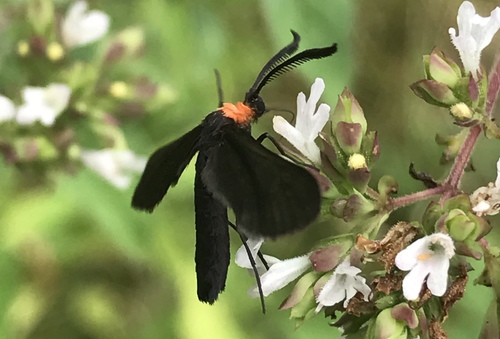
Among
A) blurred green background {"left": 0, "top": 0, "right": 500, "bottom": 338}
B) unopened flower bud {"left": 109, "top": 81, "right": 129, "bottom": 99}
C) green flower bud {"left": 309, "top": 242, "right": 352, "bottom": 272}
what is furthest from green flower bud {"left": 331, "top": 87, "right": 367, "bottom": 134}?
unopened flower bud {"left": 109, "top": 81, "right": 129, "bottom": 99}

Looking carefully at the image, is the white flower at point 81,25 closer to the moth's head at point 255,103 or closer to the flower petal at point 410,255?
the moth's head at point 255,103

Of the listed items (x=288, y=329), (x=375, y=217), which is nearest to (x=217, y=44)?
(x=288, y=329)

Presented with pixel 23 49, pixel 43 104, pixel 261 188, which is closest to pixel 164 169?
Result: pixel 261 188

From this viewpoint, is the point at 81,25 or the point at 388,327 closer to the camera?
the point at 388,327

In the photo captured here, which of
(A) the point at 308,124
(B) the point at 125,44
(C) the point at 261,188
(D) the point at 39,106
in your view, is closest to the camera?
(C) the point at 261,188

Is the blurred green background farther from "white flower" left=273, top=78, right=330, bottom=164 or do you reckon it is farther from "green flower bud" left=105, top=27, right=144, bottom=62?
"white flower" left=273, top=78, right=330, bottom=164

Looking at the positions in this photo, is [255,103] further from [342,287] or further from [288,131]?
[342,287]
